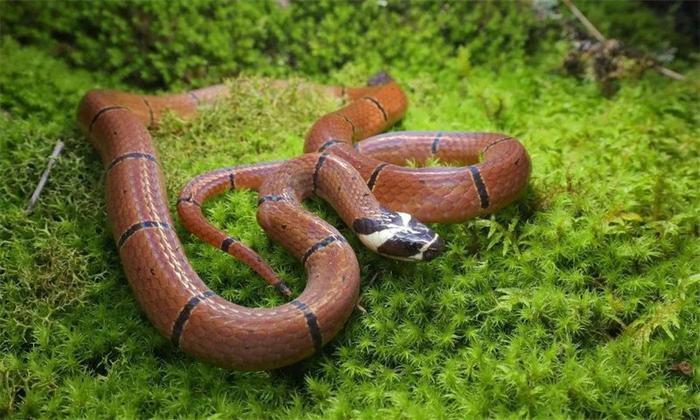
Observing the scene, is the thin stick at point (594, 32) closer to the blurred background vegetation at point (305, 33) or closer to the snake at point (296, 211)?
the blurred background vegetation at point (305, 33)

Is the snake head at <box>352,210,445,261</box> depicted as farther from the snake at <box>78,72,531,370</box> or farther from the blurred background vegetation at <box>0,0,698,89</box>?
the blurred background vegetation at <box>0,0,698,89</box>

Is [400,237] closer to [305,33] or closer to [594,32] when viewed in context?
[305,33]

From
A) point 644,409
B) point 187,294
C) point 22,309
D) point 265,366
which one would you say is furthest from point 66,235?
point 644,409

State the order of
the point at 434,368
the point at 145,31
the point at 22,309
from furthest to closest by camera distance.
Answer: the point at 145,31, the point at 22,309, the point at 434,368

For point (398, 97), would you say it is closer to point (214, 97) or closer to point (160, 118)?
point (214, 97)

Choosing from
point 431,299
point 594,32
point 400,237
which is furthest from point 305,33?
point 431,299

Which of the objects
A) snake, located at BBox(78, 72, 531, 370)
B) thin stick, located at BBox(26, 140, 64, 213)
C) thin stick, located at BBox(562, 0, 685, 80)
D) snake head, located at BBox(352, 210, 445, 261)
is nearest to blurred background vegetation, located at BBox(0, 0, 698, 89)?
thin stick, located at BBox(562, 0, 685, 80)

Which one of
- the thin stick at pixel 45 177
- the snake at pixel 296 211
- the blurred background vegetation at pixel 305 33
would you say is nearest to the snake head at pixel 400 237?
the snake at pixel 296 211
